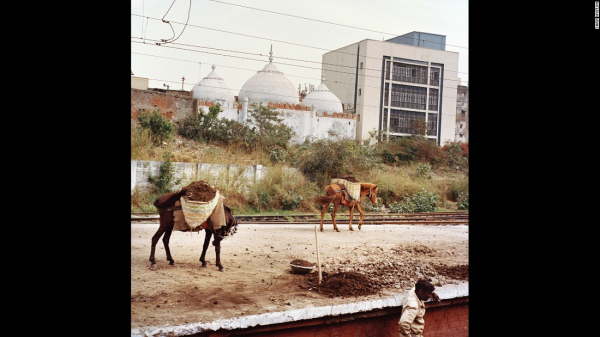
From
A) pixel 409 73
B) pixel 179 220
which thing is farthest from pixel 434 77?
pixel 179 220

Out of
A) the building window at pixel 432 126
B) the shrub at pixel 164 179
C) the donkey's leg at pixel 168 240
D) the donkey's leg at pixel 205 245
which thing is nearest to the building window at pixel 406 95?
→ the building window at pixel 432 126

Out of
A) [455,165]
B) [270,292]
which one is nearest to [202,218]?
[270,292]

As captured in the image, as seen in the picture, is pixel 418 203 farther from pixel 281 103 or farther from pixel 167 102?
pixel 167 102

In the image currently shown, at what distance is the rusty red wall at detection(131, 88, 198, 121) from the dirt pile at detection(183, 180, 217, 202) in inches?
61.9

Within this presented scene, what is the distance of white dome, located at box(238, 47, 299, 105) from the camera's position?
730 cm

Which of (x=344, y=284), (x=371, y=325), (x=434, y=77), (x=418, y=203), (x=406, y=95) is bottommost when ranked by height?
(x=371, y=325)

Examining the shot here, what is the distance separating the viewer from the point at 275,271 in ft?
19.4

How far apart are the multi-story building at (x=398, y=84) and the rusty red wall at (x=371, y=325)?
10.4 ft

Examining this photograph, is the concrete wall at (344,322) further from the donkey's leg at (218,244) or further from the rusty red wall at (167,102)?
the rusty red wall at (167,102)

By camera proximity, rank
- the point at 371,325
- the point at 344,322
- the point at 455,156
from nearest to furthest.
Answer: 1. the point at 344,322
2. the point at 371,325
3. the point at 455,156

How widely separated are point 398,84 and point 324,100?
121 centimetres

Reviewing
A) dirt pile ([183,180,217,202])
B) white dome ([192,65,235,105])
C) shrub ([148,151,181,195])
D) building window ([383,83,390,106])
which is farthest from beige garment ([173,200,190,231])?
building window ([383,83,390,106])
